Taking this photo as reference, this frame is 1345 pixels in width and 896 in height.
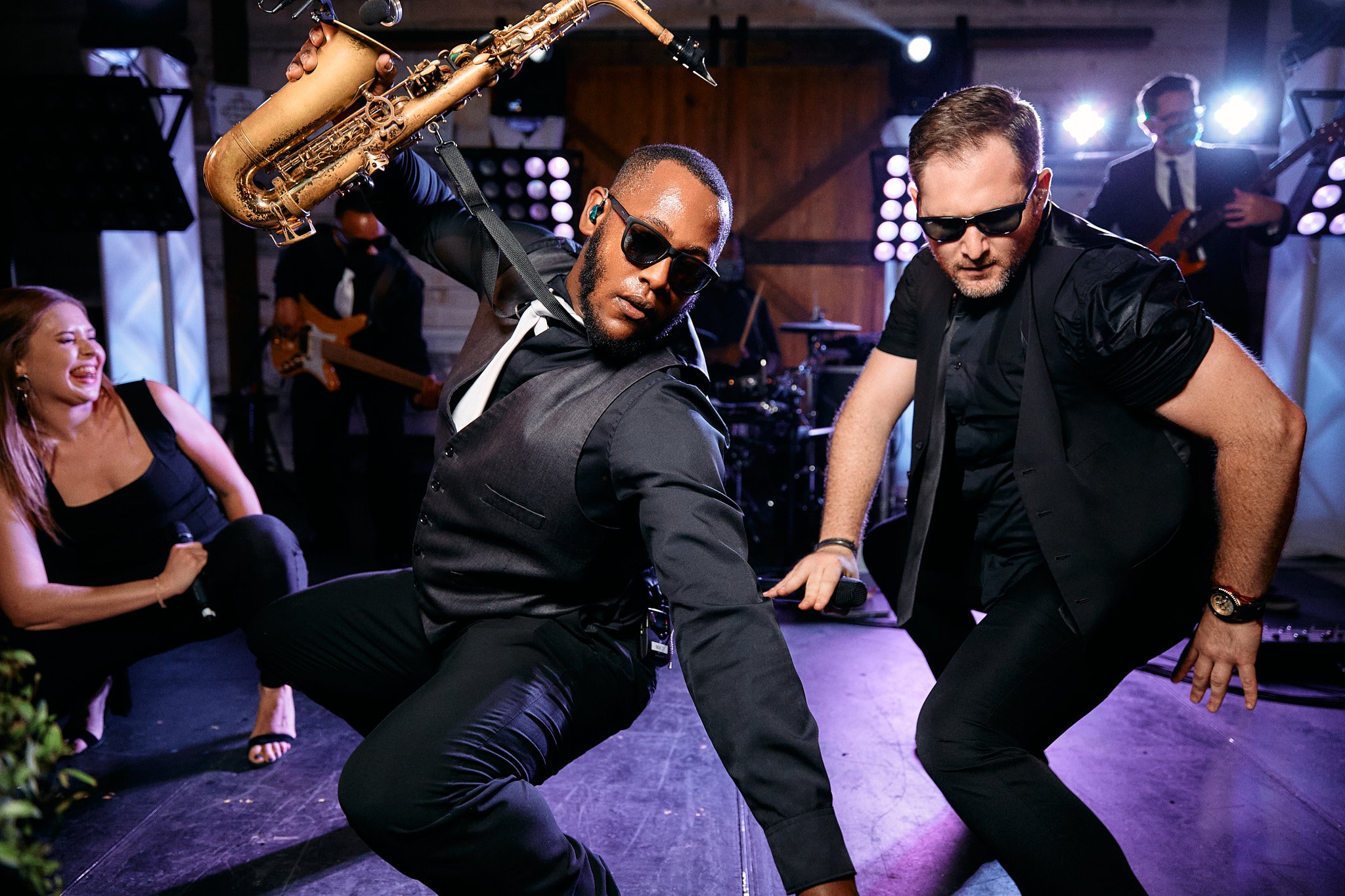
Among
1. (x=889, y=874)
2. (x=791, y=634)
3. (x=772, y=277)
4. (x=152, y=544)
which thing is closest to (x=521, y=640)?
(x=889, y=874)

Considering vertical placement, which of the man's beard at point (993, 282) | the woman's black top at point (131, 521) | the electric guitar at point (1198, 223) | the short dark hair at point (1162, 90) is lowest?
the woman's black top at point (131, 521)

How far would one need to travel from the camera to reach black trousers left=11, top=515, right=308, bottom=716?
2.73m

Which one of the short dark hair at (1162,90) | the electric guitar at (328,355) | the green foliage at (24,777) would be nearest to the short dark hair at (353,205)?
the electric guitar at (328,355)

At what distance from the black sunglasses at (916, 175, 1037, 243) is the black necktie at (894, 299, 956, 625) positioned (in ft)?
0.86

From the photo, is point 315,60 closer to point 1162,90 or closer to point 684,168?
point 684,168

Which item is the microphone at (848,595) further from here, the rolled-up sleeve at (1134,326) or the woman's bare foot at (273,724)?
the woman's bare foot at (273,724)

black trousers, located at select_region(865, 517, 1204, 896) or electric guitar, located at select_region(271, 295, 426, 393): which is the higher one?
electric guitar, located at select_region(271, 295, 426, 393)

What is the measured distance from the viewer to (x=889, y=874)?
7.72ft

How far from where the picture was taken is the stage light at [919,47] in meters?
7.38

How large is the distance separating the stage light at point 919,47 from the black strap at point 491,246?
6.18 meters

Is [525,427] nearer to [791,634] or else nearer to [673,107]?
[791,634]

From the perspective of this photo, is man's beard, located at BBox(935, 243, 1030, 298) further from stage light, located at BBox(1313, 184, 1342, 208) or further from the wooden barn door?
the wooden barn door

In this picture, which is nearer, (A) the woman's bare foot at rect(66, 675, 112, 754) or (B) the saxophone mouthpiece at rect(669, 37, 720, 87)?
(B) the saxophone mouthpiece at rect(669, 37, 720, 87)

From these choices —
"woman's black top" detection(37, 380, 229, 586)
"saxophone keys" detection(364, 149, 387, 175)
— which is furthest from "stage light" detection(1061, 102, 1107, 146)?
"woman's black top" detection(37, 380, 229, 586)
